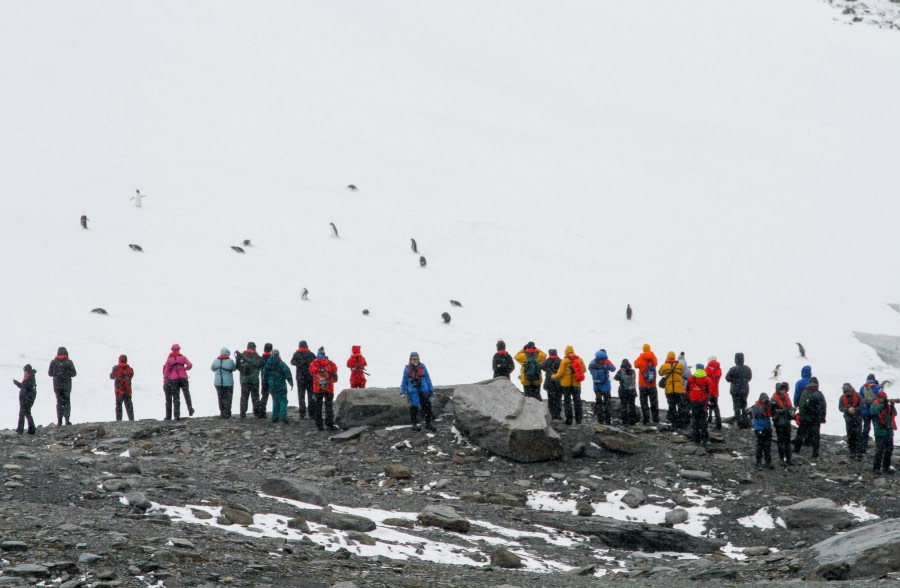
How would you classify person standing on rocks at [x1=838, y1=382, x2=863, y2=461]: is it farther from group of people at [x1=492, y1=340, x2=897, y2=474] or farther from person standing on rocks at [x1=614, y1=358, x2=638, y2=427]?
person standing on rocks at [x1=614, y1=358, x2=638, y2=427]

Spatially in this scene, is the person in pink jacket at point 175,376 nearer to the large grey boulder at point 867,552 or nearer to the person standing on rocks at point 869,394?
the large grey boulder at point 867,552

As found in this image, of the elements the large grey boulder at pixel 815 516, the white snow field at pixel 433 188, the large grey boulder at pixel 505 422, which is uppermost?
the white snow field at pixel 433 188

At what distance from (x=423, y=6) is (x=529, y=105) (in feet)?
83.0

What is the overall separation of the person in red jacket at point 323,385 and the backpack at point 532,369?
160 inches

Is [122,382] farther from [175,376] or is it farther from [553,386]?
[553,386]

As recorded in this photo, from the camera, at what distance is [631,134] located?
194ft

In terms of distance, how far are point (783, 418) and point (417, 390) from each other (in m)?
6.96

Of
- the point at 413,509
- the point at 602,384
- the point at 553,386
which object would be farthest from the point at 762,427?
the point at 413,509

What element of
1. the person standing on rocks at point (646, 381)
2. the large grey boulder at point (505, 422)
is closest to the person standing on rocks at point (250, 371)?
the large grey boulder at point (505, 422)

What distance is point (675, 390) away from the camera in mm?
19094

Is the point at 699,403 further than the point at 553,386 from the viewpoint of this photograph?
No

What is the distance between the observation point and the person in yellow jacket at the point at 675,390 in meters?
19.1

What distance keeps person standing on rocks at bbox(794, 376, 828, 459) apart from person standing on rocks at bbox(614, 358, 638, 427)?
3277mm

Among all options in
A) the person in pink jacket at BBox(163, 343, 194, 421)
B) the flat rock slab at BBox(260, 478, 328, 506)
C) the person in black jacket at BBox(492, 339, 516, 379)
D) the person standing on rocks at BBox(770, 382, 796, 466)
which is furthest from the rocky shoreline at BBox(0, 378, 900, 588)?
the person in black jacket at BBox(492, 339, 516, 379)
